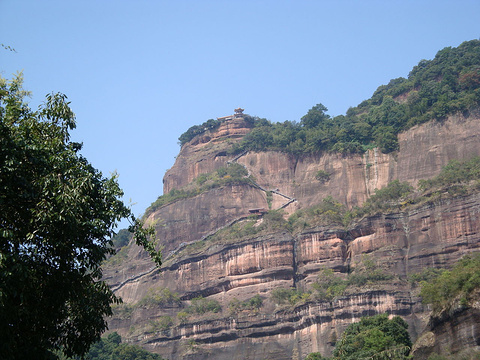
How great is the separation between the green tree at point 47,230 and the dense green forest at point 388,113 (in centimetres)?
7017

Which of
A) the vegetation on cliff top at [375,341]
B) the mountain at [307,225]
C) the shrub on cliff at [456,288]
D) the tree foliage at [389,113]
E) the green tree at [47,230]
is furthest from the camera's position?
the tree foliage at [389,113]

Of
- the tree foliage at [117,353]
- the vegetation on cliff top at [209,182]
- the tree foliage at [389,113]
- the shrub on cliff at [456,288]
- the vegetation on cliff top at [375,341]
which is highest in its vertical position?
the tree foliage at [389,113]

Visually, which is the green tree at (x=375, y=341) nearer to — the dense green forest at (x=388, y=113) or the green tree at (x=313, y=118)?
the dense green forest at (x=388, y=113)

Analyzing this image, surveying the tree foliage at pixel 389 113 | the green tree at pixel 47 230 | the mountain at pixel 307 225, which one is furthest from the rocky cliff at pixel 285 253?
the green tree at pixel 47 230

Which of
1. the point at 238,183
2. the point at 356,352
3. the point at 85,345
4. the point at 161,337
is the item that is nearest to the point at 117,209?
the point at 85,345

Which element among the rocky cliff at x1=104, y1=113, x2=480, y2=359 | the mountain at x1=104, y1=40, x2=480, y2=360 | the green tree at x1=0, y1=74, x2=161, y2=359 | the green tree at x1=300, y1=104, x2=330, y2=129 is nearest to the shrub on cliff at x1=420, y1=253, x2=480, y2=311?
the rocky cliff at x1=104, y1=113, x2=480, y2=359

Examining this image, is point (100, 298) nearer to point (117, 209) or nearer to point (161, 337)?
point (117, 209)

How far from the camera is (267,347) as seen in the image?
222 ft

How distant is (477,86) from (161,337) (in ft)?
162

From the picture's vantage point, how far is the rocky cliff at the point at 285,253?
65688 millimetres

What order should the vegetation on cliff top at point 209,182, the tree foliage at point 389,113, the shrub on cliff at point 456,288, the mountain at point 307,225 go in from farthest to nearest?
the vegetation on cliff top at point 209,182 → the tree foliage at point 389,113 → the mountain at point 307,225 → the shrub on cliff at point 456,288

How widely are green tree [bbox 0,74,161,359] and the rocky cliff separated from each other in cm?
4716

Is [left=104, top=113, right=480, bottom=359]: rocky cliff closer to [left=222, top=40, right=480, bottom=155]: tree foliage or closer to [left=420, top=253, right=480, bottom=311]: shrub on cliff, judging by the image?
[left=222, top=40, right=480, bottom=155]: tree foliage

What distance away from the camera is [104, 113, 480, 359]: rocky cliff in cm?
6569
